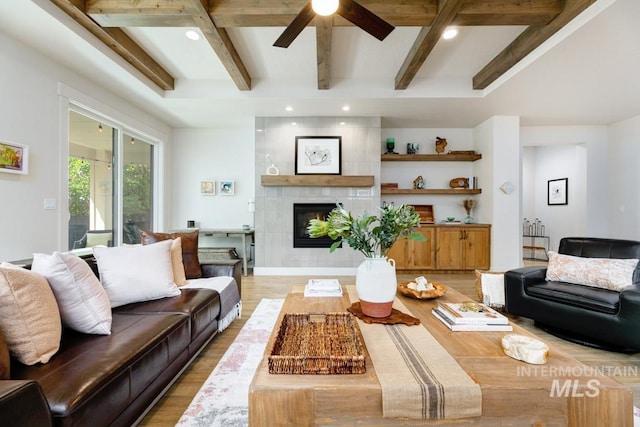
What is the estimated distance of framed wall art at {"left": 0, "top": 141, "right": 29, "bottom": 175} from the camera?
249cm

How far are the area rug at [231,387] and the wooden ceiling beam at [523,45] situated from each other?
3.73m

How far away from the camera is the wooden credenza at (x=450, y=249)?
490 centimetres

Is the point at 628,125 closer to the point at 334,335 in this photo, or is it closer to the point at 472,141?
the point at 472,141

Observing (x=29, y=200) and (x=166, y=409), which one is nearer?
(x=166, y=409)

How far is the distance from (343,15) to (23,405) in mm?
2333

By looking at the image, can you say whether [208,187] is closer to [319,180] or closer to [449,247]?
[319,180]

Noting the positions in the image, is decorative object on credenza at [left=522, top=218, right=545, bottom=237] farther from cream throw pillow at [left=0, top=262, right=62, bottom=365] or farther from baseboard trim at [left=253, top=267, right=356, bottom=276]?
cream throw pillow at [left=0, top=262, right=62, bottom=365]

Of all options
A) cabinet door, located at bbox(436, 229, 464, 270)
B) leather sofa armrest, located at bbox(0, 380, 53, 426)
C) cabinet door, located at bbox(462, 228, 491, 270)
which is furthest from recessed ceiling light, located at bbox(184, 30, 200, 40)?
cabinet door, located at bbox(462, 228, 491, 270)

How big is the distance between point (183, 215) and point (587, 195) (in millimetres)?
7659

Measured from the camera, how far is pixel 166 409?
1.54m

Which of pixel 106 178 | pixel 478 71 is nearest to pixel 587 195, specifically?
pixel 478 71

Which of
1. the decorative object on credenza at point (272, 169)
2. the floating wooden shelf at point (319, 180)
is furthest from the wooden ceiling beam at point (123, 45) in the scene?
the floating wooden shelf at point (319, 180)

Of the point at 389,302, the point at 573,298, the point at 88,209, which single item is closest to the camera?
the point at 389,302

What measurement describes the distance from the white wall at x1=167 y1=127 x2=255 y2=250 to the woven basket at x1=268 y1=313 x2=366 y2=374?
4318 millimetres
